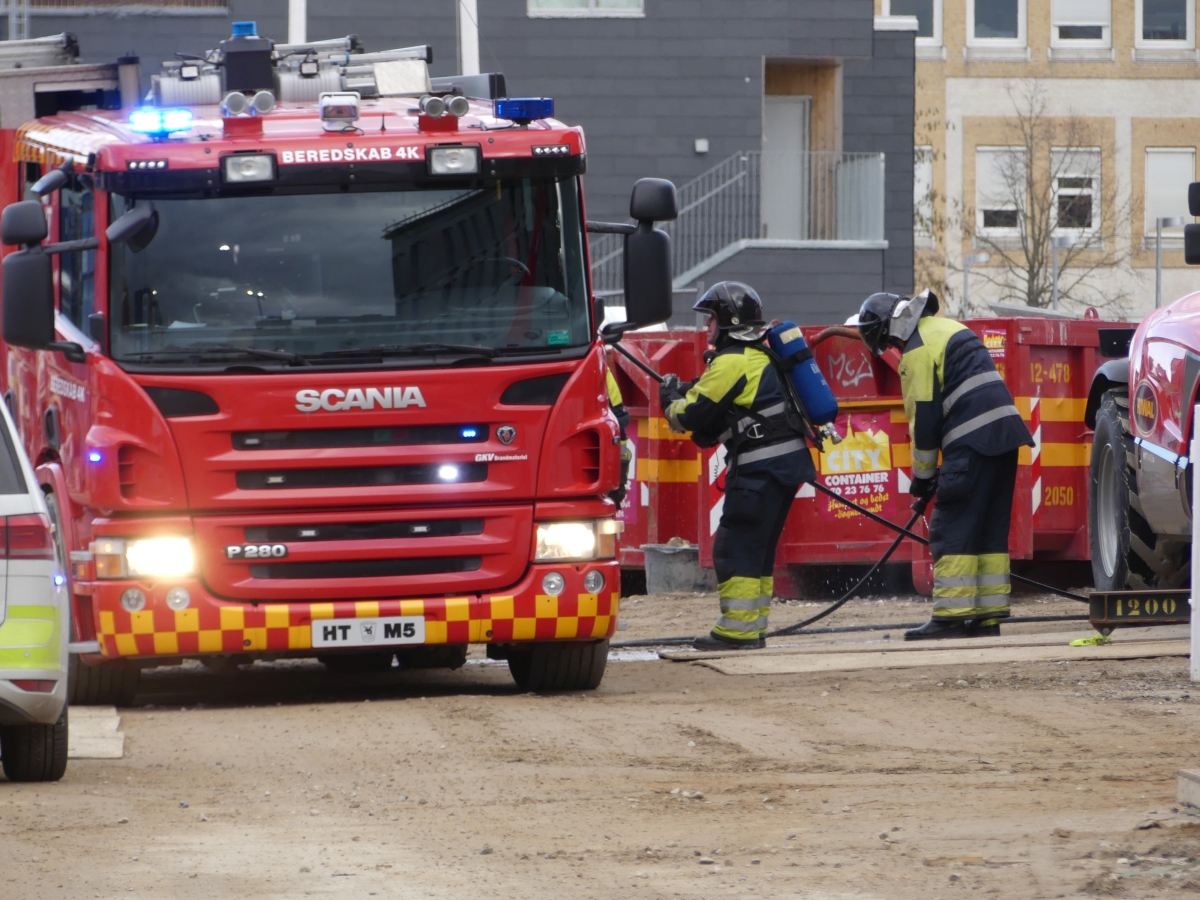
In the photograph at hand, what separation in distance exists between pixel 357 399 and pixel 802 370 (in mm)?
3207

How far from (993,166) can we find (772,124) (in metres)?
16.5

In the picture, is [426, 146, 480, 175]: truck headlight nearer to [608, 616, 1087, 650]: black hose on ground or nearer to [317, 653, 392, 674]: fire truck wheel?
[608, 616, 1087, 650]: black hose on ground

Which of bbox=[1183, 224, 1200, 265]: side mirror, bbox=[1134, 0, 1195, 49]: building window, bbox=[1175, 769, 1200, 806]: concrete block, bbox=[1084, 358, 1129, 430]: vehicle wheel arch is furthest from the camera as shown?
bbox=[1134, 0, 1195, 49]: building window

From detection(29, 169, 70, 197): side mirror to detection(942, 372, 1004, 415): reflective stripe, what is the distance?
477 centimetres

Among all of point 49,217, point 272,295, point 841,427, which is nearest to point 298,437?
point 272,295

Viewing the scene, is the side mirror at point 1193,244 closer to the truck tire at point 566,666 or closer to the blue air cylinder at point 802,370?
the blue air cylinder at point 802,370

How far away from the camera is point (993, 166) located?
44812 mm

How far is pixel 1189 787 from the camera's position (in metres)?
6.20

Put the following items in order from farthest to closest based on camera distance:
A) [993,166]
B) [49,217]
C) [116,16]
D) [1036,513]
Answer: [993,166] < [116,16] < [1036,513] < [49,217]

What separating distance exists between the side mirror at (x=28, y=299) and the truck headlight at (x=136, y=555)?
0.92 metres

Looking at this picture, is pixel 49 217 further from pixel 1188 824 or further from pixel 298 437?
pixel 1188 824

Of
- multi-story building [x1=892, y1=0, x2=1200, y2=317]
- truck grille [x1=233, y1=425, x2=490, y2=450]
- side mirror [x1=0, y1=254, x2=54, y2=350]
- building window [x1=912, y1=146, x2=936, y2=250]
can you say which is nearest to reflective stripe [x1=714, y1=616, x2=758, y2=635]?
truck grille [x1=233, y1=425, x2=490, y2=450]

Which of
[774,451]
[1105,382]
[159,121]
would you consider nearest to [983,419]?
[774,451]

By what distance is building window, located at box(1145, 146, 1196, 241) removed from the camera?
45344mm
